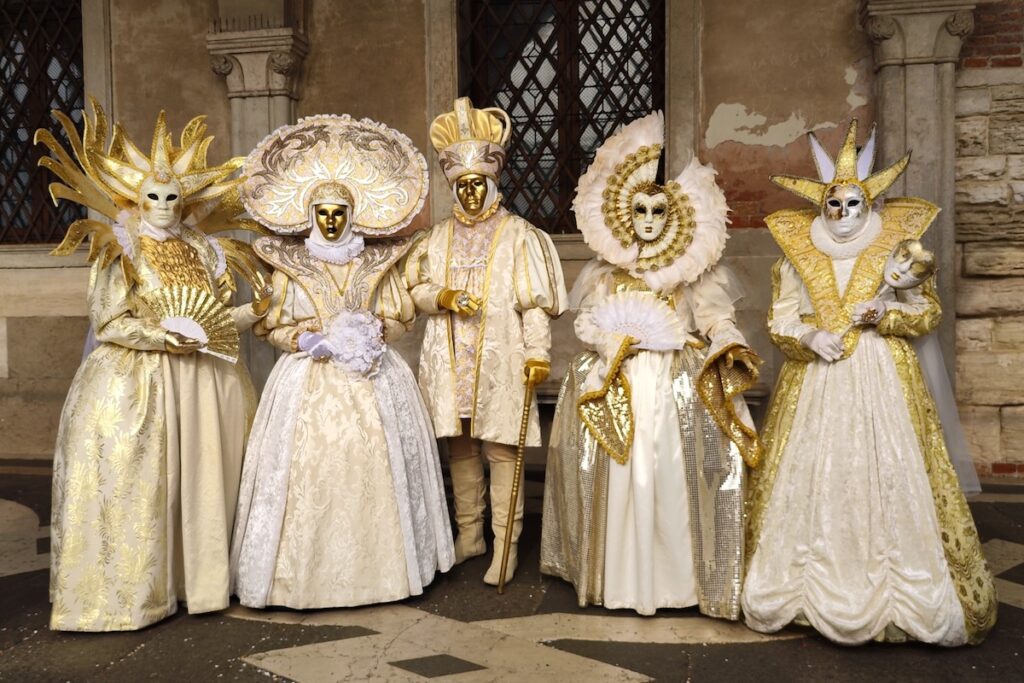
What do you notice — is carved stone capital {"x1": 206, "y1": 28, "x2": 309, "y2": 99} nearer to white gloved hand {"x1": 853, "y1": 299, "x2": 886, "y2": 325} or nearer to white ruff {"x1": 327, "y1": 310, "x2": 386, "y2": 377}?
white ruff {"x1": 327, "y1": 310, "x2": 386, "y2": 377}

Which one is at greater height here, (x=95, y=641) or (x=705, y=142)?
(x=705, y=142)

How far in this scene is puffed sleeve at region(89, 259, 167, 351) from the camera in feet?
10.9

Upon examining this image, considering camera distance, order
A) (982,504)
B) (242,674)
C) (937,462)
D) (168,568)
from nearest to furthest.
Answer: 1. (242,674)
2. (937,462)
3. (168,568)
4. (982,504)

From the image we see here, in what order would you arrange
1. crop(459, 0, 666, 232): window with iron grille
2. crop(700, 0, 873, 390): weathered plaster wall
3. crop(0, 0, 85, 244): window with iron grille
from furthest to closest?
crop(0, 0, 85, 244): window with iron grille
crop(459, 0, 666, 232): window with iron grille
crop(700, 0, 873, 390): weathered plaster wall

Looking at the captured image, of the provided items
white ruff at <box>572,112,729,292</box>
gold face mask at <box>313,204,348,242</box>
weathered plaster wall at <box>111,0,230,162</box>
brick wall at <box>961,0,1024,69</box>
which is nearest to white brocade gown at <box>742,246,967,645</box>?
white ruff at <box>572,112,729,292</box>

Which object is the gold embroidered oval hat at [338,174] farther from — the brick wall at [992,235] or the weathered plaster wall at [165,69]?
the brick wall at [992,235]

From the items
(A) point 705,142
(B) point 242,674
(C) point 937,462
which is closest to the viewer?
(B) point 242,674

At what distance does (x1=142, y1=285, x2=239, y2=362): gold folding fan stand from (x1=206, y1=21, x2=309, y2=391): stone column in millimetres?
2592

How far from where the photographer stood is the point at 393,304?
3.79 metres

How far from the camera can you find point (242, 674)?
9.76 ft

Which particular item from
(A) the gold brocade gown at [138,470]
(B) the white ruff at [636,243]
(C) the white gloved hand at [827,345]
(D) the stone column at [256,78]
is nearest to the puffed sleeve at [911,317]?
(C) the white gloved hand at [827,345]

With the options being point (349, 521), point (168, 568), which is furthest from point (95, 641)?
point (349, 521)

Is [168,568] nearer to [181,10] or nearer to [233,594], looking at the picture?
[233,594]

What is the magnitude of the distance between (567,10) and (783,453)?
3.87 m
